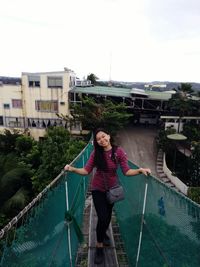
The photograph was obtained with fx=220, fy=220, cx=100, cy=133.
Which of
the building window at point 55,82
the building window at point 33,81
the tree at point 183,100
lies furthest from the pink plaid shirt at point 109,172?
Answer: the building window at point 33,81

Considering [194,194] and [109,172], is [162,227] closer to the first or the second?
[109,172]

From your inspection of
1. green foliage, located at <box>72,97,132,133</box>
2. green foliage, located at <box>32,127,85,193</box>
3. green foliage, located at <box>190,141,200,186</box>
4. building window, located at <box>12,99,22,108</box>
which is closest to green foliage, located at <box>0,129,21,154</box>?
building window, located at <box>12,99,22,108</box>

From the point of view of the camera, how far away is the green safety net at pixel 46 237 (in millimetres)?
1253

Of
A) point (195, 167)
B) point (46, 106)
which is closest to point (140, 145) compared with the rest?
point (195, 167)

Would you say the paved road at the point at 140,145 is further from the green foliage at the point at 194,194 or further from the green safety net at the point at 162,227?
the green safety net at the point at 162,227

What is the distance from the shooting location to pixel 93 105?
1192cm

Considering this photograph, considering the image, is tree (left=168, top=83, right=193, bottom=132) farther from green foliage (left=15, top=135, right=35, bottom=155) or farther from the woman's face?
the woman's face

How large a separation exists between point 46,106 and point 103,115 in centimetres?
466

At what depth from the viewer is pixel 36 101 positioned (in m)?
14.3

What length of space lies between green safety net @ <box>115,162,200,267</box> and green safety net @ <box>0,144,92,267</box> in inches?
23.1

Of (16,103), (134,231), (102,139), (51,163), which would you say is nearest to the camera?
(102,139)

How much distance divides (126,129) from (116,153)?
48.1 feet

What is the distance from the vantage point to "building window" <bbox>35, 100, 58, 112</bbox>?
14.2 m

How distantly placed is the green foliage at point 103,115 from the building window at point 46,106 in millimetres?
→ 2111
